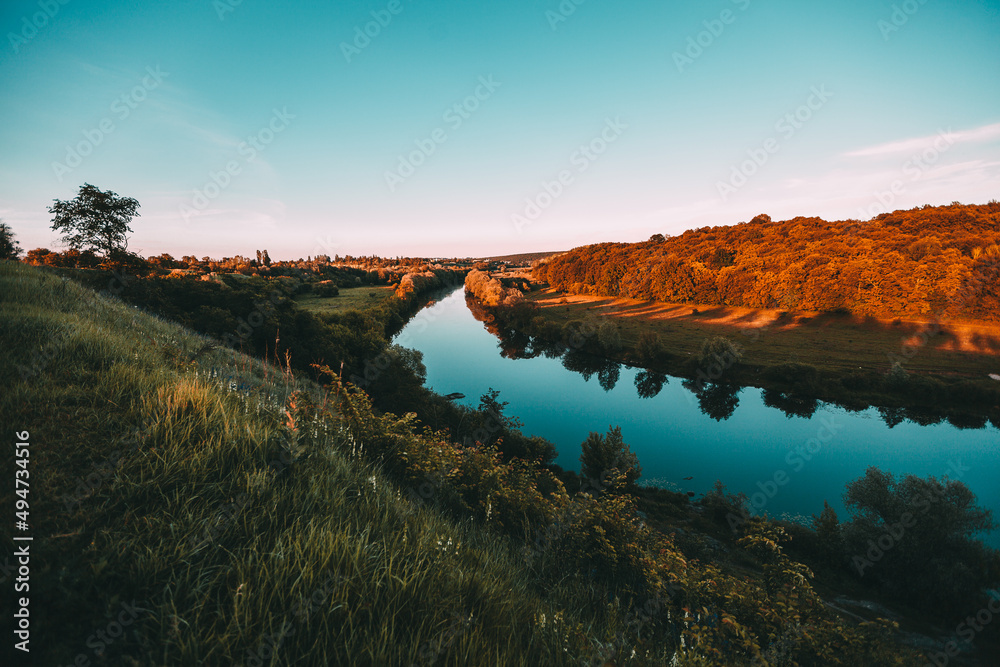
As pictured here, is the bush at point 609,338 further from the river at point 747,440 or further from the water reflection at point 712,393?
the river at point 747,440

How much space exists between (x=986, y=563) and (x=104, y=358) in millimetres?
27794

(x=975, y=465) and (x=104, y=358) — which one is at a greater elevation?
(x=104, y=358)

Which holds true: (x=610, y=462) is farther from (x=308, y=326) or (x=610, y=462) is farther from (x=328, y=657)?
(x=308, y=326)

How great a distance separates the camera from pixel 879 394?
114 ft

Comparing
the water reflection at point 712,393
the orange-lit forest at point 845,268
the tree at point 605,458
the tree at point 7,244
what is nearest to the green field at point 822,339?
the orange-lit forest at point 845,268

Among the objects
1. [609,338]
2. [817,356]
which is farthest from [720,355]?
[609,338]

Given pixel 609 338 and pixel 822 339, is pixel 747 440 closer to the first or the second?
pixel 609 338

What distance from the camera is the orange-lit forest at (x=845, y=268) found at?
47.5 metres

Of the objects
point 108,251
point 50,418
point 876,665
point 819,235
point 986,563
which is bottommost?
point 986,563

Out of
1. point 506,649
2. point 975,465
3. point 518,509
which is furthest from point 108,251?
point 975,465

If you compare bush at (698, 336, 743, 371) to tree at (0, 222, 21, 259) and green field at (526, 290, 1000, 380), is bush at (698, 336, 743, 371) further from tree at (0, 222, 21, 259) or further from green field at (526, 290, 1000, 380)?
tree at (0, 222, 21, 259)

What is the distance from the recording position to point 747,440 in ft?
105

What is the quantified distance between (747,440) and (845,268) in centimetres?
4828

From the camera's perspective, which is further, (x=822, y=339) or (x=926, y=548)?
(x=822, y=339)
